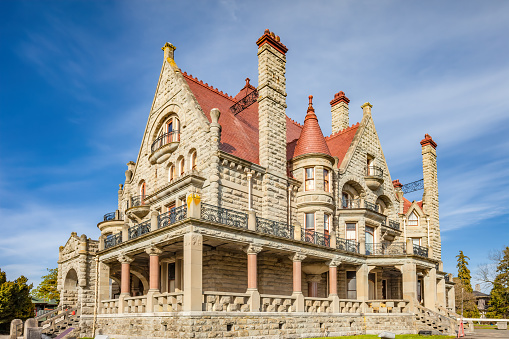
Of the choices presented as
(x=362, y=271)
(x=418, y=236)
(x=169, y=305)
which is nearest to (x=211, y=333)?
(x=169, y=305)

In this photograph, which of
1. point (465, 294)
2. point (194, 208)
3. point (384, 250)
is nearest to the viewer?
point (194, 208)

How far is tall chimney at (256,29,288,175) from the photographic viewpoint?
28266 mm

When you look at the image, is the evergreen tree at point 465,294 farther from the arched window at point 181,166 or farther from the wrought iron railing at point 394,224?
the arched window at point 181,166

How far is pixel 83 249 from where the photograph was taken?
105 ft

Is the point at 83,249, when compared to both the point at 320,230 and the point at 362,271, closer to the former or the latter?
the point at 320,230

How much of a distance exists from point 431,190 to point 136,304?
29187 millimetres

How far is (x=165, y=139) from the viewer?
29.8 metres

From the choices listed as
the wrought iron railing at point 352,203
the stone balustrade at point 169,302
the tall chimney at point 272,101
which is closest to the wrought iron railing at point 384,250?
the wrought iron railing at point 352,203

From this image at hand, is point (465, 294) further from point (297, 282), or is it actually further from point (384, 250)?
point (297, 282)

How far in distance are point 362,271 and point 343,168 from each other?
24.0 feet

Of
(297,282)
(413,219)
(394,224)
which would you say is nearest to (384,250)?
(394,224)

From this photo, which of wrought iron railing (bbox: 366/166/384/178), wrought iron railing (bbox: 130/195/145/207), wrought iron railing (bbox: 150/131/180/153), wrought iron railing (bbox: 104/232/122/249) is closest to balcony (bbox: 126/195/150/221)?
wrought iron railing (bbox: 130/195/145/207)

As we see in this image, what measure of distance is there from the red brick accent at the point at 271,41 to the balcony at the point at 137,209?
42.0 ft

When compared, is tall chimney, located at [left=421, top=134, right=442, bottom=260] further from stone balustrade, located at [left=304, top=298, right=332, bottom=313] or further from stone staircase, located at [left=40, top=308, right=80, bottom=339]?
stone staircase, located at [left=40, top=308, right=80, bottom=339]
